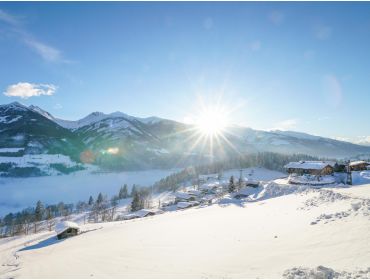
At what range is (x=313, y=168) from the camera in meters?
79.6

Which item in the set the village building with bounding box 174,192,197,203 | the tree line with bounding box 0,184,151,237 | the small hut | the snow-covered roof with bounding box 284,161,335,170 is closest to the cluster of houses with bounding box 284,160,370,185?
the snow-covered roof with bounding box 284,161,335,170

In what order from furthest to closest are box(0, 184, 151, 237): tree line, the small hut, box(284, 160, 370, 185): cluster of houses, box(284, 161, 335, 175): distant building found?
box(0, 184, 151, 237): tree line
box(284, 161, 335, 175): distant building
box(284, 160, 370, 185): cluster of houses
the small hut

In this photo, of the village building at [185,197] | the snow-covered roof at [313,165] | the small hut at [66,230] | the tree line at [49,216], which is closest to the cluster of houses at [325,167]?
the snow-covered roof at [313,165]

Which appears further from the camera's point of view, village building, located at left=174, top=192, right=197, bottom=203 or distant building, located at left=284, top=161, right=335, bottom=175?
village building, located at left=174, top=192, right=197, bottom=203

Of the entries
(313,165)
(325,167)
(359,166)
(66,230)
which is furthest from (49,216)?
(359,166)

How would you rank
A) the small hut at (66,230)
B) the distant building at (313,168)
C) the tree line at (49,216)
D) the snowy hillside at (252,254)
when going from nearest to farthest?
1. the snowy hillside at (252,254)
2. the small hut at (66,230)
3. the distant building at (313,168)
4. the tree line at (49,216)

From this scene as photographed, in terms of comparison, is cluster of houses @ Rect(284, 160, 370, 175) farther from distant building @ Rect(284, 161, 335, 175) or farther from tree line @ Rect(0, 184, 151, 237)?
tree line @ Rect(0, 184, 151, 237)

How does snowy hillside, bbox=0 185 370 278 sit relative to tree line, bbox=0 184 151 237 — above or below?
above

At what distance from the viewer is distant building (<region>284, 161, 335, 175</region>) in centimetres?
7792

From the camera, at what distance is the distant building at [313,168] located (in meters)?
77.9

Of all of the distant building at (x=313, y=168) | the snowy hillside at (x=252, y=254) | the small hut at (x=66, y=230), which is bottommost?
the small hut at (x=66, y=230)

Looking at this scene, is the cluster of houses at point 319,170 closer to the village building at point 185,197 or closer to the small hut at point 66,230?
the village building at point 185,197

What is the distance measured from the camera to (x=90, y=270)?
20.2 meters

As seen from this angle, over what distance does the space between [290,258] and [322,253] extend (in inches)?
76.4
